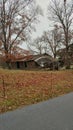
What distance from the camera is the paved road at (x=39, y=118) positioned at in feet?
23.5

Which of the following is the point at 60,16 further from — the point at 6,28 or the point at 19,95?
the point at 19,95

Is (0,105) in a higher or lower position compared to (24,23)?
lower

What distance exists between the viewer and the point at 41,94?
Result: 13.1 meters

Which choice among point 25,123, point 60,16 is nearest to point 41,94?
point 25,123

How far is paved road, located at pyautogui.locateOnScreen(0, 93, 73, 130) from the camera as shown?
7.15 m

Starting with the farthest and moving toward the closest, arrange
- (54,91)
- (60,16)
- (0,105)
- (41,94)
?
(60,16), (54,91), (41,94), (0,105)

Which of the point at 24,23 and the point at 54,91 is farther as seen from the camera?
the point at 24,23

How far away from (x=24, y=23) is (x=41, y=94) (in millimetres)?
29308

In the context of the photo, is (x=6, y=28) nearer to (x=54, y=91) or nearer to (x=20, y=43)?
(x=20, y=43)

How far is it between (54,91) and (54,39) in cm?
5916

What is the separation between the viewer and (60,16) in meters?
44.1

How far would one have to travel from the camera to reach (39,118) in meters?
8.02

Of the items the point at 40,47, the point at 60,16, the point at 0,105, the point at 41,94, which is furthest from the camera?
the point at 40,47

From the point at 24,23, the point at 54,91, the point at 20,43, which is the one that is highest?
the point at 24,23
